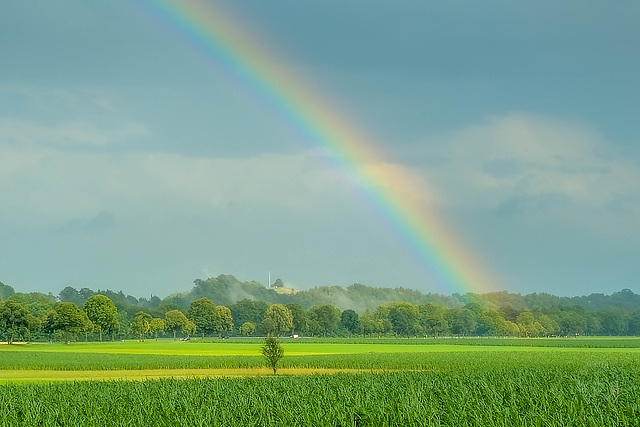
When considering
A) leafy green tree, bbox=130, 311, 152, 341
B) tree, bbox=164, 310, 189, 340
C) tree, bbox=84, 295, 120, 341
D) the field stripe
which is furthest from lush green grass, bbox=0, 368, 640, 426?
tree, bbox=164, 310, 189, 340

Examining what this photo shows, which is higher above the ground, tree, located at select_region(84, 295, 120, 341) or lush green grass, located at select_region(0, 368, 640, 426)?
tree, located at select_region(84, 295, 120, 341)

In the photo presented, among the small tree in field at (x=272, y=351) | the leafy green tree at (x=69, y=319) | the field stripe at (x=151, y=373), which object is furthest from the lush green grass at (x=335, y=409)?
the leafy green tree at (x=69, y=319)

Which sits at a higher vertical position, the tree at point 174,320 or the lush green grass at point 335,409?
the tree at point 174,320

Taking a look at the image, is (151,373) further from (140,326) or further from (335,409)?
(140,326)

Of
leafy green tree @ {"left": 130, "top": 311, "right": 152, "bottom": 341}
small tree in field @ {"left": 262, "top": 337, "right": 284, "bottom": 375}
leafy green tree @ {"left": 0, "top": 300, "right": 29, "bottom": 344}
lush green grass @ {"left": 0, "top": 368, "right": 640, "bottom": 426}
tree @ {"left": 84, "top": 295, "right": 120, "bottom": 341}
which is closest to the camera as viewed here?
lush green grass @ {"left": 0, "top": 368, "right": 640, "bottom": 426}

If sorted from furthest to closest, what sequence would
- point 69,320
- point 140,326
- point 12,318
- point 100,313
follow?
point 140,326
point 100,313
point 12,318
point 69,320

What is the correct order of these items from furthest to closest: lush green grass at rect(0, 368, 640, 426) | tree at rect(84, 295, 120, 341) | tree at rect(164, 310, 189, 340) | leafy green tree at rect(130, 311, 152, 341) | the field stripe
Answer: tree at rect(164, 310, 189, 340) < leafy green tree at rect(130, 311, 152, 341) < tree at rect(84, 295, 120, 341) < the field stripe < lush green grass at rect(0, 368, 640, 426)

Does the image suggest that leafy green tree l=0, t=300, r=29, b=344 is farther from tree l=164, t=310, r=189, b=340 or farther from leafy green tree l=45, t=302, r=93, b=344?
tree l=164, t=310, r=189, b=340

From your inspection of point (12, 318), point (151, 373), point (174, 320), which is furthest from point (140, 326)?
point (151, 373)

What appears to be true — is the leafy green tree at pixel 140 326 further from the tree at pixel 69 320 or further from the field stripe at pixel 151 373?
the field stripe at pixel 151 373

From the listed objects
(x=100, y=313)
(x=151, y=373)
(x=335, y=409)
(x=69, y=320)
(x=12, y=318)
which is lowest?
(x=151, y=373)

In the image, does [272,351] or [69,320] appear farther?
[69,320]

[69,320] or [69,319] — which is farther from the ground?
[69,319]

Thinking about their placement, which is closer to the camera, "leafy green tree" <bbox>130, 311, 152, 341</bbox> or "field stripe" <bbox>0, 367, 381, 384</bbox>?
"field stripe" <bbox>0, 367, 381, 384</bbox>
